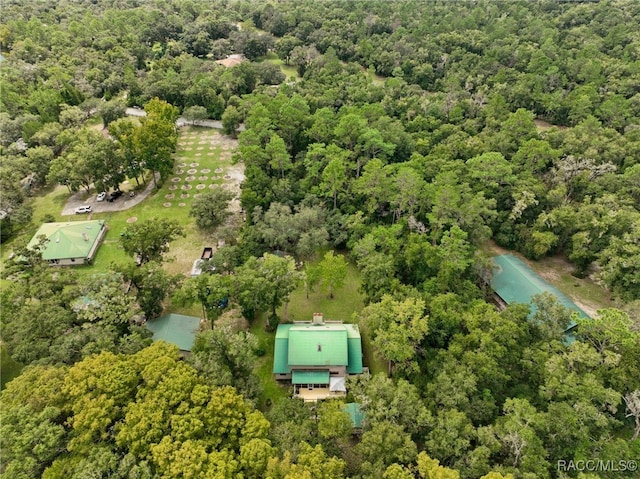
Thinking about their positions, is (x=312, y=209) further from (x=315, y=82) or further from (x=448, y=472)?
(x=315, y=82)

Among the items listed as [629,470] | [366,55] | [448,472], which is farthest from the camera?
[366,55]

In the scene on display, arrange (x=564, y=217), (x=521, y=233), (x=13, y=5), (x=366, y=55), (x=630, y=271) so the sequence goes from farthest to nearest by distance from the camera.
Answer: (x=13, y=5) < (x=366, y=55) < (x=521, y=233) < (x=564, y=217) < (x=630, y=271)

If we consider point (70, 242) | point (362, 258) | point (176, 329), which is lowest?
point (70, 242)

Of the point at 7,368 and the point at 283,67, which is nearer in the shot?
the point at 7,368

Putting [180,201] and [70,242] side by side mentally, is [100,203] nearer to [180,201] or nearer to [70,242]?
[70,242]

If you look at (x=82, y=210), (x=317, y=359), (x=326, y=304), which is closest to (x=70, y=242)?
(x=82, y=210)

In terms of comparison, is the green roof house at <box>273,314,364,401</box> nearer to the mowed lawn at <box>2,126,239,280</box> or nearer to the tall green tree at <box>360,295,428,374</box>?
the tall green tree at <box>360,295,428,374</box>

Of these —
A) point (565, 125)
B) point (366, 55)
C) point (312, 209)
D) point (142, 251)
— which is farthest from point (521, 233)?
point (366, 55)

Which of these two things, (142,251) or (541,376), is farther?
(142,251)
